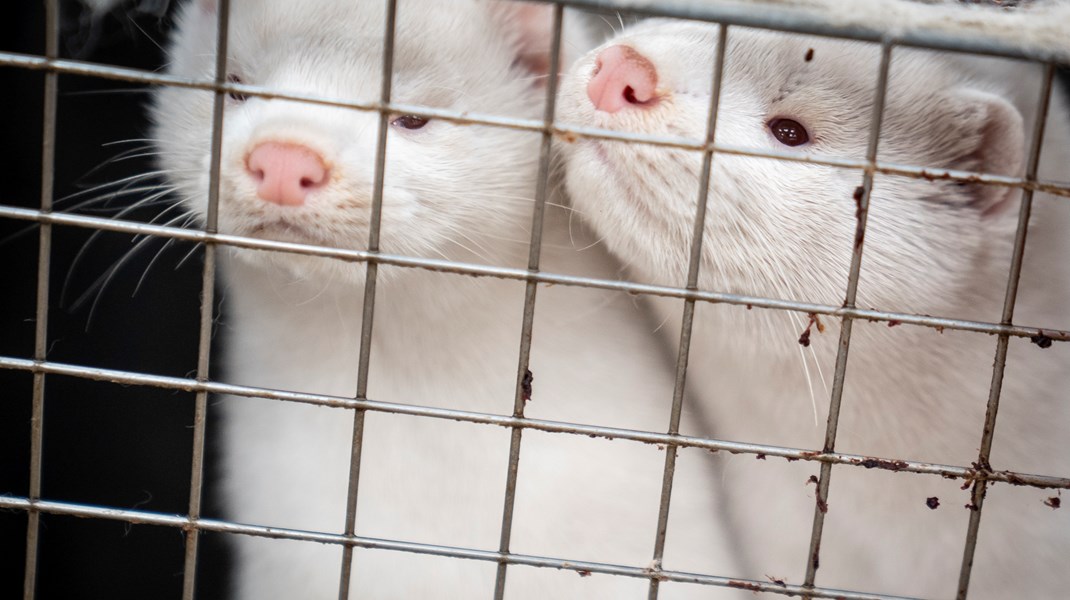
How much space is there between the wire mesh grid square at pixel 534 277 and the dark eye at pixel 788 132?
1.25 feet

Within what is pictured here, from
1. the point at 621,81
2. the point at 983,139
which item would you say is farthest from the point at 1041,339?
the point at 621,81

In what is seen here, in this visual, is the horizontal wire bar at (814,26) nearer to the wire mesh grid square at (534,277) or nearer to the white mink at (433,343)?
the wire mesh grid square at (534,277)

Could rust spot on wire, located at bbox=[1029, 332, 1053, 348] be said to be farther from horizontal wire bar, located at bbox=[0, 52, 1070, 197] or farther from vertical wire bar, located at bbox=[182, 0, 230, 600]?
vertical wire bar, located at bbox=[182, 0, 230, 600]

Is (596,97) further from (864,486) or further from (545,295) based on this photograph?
(864,486)

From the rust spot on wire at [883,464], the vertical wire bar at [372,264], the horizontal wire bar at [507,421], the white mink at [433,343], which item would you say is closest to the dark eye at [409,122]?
the white mink at [433,343]

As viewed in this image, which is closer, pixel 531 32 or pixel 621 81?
pixel 621 81

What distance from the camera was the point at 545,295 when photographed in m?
1.46

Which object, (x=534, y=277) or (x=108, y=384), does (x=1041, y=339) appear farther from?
(x=108, y=384)

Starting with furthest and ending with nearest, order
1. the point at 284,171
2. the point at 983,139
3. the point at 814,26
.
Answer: the point at 983,139
the point at 284,171
the point at 814,26

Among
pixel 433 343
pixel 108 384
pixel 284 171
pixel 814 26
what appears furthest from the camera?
pixel 108 384

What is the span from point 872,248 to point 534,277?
587 mm

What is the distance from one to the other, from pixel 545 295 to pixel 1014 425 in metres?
0.70

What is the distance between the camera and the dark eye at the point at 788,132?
1.23 metres

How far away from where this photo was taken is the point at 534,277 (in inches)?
32.8
